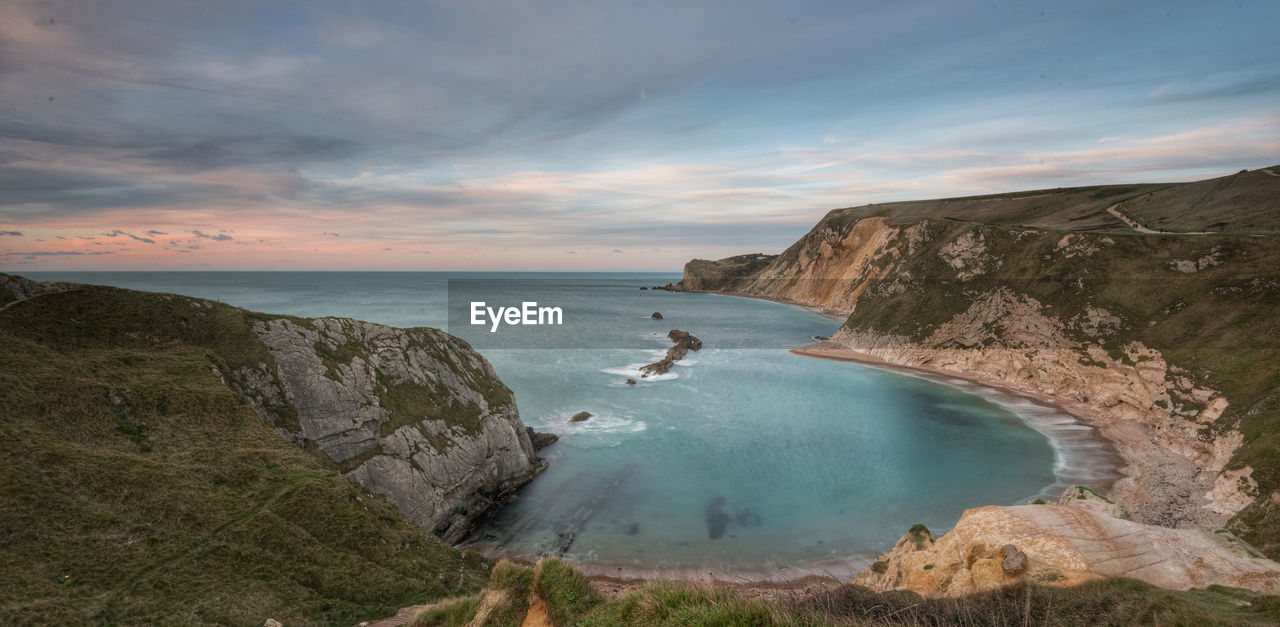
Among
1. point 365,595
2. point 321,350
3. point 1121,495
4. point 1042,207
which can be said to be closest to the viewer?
point 365,595

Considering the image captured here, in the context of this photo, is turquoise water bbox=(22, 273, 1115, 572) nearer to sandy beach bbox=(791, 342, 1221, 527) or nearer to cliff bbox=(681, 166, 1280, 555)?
sandy beach bbox=(791, 342, 1221, 527)

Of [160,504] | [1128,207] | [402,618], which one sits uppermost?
[1128,207]

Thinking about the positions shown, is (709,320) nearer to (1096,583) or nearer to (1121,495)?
(1121,495)

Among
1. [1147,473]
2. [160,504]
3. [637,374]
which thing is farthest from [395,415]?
[1147,473]

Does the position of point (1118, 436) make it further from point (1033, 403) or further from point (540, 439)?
→ point (540, 439)

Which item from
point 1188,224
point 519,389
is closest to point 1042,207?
point 1188,224

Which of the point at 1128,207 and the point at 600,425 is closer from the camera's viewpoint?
the point at 600,425
